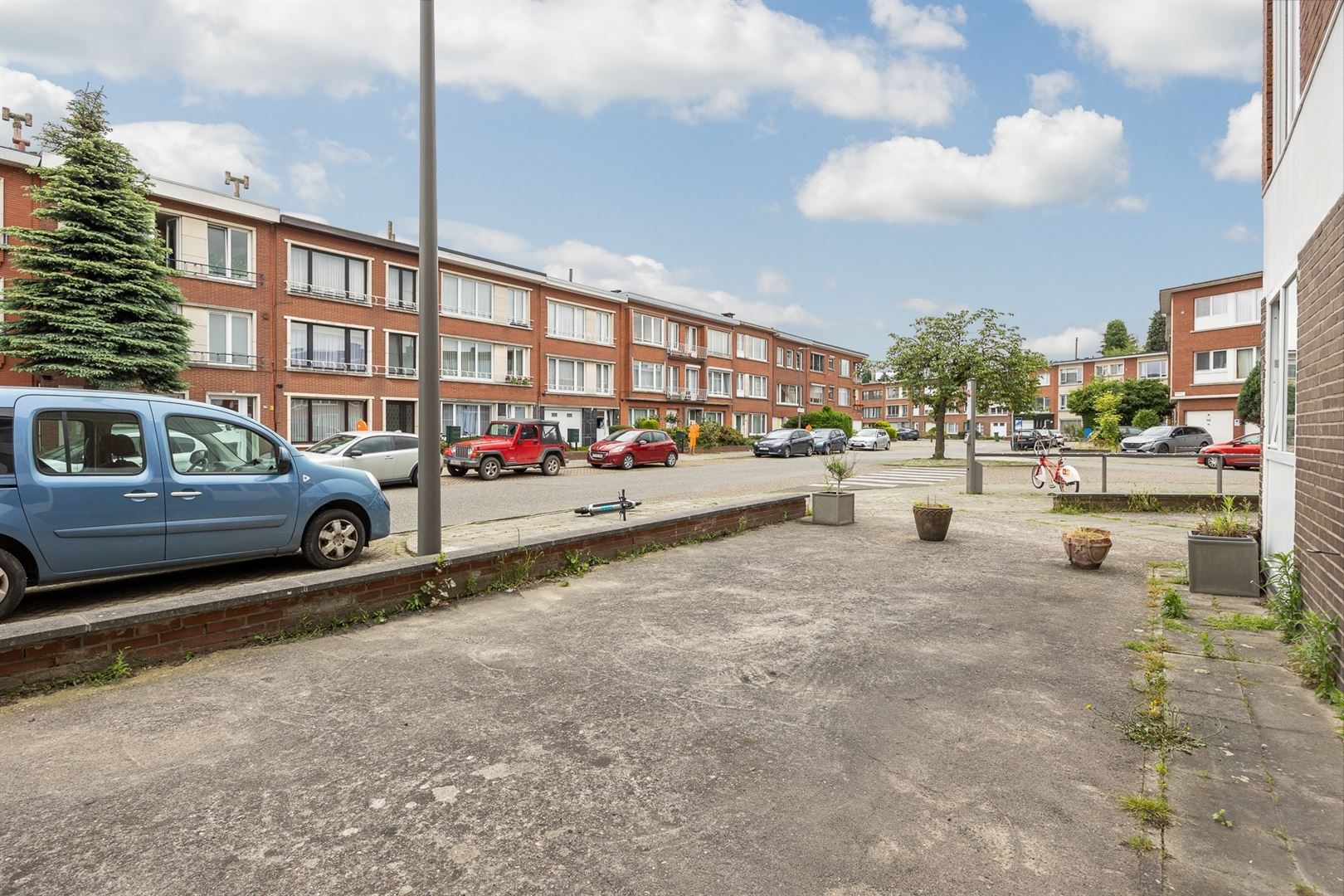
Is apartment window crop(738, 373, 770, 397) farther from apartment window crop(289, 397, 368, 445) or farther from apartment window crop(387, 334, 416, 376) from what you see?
apartment window crop(289, 397, 368, 445)

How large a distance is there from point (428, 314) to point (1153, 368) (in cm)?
8165

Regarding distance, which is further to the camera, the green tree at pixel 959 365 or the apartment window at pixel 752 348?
the apartment window at pixel 752 348

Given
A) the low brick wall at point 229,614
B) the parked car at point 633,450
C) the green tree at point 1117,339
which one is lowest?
the low brick wall at point 229,614

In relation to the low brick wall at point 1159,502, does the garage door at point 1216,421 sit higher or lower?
higher

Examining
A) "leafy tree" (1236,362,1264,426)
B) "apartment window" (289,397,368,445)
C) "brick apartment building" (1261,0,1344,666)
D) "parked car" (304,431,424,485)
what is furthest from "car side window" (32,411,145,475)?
"leafy tree" (1236,362,1264,426)

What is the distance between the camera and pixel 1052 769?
330 cm

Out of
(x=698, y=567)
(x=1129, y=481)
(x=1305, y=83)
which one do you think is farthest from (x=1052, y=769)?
(x=1129, y=481)

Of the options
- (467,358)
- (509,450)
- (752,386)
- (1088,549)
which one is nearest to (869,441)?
(752,386)

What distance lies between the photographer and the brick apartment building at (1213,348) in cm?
4038

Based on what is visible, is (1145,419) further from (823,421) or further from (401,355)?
(401,355)

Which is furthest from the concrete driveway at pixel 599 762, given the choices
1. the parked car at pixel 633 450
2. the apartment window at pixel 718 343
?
the apartment window at pixel 718 343

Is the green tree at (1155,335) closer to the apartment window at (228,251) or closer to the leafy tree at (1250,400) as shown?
the leafy tree at (1250,400)

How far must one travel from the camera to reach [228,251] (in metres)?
27.5

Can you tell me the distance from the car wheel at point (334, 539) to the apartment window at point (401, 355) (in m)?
27.0
